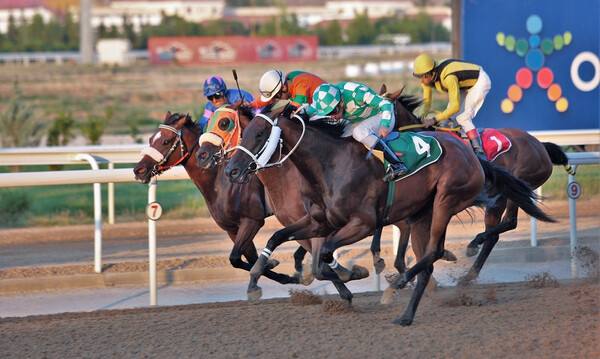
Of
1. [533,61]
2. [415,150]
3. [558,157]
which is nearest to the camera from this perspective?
[415,150]

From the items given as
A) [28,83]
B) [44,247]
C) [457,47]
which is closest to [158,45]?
[28,83]

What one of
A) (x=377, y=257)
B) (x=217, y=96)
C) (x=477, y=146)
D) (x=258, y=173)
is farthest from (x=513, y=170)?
(x=217, y=96)

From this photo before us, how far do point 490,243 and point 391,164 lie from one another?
196 cm

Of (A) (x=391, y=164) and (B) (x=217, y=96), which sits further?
(B) (x=217, y=96)

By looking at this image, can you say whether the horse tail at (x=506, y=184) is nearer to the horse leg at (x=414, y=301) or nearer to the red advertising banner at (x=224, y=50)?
the horse leg at (x=414, y=301)

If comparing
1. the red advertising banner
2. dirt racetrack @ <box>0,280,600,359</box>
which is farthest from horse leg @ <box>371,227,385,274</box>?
the red advertising banner

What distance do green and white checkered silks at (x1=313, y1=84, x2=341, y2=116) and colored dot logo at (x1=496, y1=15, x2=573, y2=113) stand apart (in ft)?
21.2

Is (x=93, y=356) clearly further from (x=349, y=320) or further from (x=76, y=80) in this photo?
(x=76, y=80)

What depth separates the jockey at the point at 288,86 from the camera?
5.65m

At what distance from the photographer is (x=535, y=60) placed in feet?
36.3

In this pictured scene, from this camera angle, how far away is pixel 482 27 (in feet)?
36.6

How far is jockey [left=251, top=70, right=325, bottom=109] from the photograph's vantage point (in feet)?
18.5

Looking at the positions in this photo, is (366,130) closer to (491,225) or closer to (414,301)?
(414,301)

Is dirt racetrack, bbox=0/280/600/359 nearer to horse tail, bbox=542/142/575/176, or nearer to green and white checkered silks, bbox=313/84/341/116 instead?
green and white checkered silks, bbox=313/84/341/116
